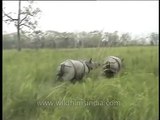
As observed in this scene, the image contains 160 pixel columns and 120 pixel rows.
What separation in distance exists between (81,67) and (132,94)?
44 cm

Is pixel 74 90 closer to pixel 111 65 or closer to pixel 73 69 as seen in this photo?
pixel 73 69

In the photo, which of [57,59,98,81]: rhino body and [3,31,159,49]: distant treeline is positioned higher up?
[3,31,159,49]: distant treeline

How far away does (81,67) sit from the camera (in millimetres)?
2330

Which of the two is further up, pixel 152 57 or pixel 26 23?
pixel 26 23

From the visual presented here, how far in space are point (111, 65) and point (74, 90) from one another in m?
0.37

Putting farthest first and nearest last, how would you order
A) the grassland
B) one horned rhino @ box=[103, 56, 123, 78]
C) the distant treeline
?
1. one horned rhino @ box=[103, 56, 123, 78]
2. the distant treeline
3. the grassland

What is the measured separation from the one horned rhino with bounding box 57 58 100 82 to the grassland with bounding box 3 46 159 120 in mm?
40

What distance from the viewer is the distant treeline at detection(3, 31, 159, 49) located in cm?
221

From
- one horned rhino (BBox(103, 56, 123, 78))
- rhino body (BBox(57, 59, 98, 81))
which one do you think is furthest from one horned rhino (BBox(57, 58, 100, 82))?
one horned rhino (BBox(103, 56, 123, 78))

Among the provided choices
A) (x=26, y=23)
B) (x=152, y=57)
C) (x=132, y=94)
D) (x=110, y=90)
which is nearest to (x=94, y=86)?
(x=110, y=90)

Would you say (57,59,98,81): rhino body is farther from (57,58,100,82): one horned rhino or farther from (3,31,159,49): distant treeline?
(3,31,159,49): distant treeline

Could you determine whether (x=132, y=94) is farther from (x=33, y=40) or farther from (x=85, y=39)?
(x=33, y=40)

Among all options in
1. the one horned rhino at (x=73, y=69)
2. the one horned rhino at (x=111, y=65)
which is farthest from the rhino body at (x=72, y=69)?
the one horned rhino at (x=111, y=65)

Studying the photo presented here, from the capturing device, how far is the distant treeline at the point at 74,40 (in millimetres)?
2205
